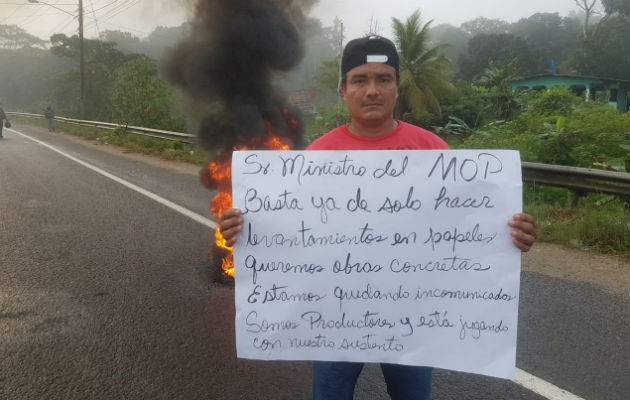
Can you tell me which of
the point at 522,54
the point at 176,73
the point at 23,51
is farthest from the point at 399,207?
the point at 23,51

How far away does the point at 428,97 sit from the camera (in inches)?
1098

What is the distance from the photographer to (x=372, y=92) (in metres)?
1.81

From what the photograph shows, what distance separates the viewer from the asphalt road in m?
2.73

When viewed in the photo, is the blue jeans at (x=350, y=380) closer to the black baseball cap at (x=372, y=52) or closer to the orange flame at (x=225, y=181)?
the orange flame at (x=225, y=181)

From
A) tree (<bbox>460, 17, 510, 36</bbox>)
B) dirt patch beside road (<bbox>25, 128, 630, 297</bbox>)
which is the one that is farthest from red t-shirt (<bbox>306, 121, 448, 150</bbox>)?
tree (<bbox>460, 17, 510, 36</bbox>)

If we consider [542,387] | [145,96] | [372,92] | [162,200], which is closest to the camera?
[372,92]

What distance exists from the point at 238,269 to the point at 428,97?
27658 millimetres

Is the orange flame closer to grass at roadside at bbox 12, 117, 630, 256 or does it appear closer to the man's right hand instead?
the man's right hand

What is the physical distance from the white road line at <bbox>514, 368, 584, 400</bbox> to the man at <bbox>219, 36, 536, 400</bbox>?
1162mm

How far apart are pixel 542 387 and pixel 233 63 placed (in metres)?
7.07

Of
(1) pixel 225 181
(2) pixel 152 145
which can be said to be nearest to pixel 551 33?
(2) pixel 152 145

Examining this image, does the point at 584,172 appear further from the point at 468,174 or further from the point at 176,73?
the point at 176,73

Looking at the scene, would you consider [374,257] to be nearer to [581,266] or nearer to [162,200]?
[581,266]

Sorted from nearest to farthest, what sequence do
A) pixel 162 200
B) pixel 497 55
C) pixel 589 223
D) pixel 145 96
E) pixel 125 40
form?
pixel 589 223 → pixel 162 200 → pixel 145 96 → pixel 125 40 → pixel 497 55
